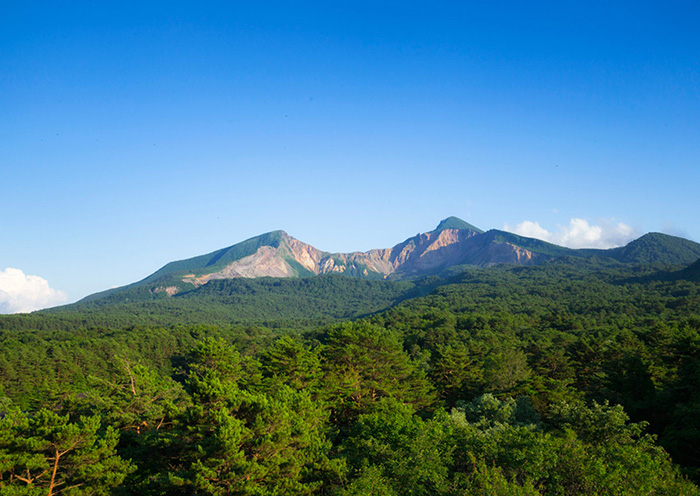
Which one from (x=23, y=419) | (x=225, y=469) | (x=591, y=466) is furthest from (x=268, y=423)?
(x=591, y=466)

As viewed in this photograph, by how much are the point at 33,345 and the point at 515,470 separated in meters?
87.7

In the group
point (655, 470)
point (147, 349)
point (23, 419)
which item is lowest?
point (147, 349)

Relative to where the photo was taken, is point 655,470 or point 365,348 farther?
point 365,348

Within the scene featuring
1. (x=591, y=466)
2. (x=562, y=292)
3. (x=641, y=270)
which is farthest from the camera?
(x=641, y=270)

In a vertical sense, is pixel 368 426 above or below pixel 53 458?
below

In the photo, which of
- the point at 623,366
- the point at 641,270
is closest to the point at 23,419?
the point at 623,366

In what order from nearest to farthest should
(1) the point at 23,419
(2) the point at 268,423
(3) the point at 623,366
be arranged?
(1) the point at 23,419, (2) the point at 268,423, (3) the point at 623,366

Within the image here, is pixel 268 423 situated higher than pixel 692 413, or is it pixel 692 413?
pixel 268 423

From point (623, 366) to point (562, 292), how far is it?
387 ft

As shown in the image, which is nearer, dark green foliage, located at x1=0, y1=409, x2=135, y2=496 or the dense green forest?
the dense green forest

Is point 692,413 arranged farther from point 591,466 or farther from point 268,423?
point 268,423

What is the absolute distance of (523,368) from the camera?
1549 inches

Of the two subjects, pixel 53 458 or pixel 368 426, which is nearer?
pixel 53 458

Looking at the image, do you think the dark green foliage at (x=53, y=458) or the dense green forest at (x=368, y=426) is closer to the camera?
the dense green forest at (x=368, y=426)
